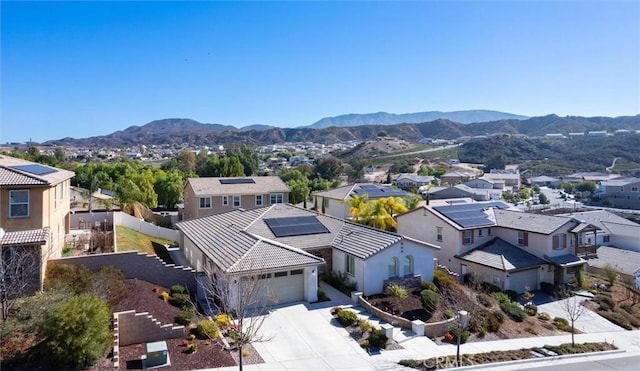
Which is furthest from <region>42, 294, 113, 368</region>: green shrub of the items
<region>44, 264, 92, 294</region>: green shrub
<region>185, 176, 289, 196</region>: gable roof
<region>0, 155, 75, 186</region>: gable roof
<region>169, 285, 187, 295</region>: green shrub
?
<region>185, 176, 289, 196</region>: gable roof

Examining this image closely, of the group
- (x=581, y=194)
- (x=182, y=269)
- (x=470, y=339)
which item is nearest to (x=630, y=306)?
(x=470, y=339)

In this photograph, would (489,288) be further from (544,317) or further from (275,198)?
(275,198)

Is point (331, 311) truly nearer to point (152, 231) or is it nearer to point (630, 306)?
point (152, 231)

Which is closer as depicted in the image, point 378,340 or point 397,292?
point 378,340

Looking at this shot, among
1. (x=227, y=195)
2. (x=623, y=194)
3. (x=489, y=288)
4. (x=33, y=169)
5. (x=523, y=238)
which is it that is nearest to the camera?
(x=33, y=169)

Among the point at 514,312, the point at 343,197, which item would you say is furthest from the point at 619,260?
the point at 343,197
